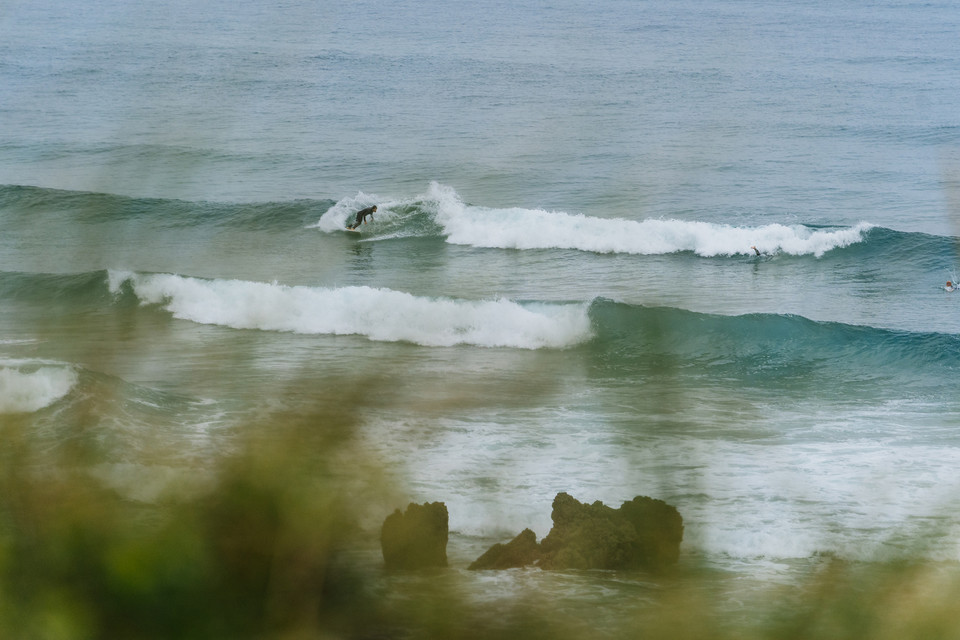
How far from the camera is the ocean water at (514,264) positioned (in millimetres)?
5184

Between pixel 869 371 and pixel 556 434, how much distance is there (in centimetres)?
445

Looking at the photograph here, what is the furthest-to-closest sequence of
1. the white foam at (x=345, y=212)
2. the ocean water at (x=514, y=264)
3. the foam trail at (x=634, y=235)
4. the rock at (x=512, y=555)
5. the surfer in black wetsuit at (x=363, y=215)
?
the white foam at (x=345, y=212), the surfer in black wetsuit at (x=363, y=215), the foam trail at (x=634, y=235), the ocean water at (x=514, y=264), the rock at (x=512, y=555)

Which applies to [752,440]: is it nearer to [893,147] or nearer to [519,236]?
[519,236]

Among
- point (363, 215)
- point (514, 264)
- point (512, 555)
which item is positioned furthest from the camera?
point (363, 215)

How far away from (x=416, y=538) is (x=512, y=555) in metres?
0.36

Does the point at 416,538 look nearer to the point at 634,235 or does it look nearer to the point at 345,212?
the point at 634,235

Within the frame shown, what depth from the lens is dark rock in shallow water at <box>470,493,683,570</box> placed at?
9.71 ft

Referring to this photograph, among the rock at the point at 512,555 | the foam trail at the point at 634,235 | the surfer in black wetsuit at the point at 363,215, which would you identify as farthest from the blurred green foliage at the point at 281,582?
the surfer in black wetsuit at the point at 363,215

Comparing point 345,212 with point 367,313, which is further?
point 345,212

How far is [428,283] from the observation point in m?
13.5

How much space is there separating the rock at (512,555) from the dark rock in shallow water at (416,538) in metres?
0.14

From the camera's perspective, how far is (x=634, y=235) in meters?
15.4

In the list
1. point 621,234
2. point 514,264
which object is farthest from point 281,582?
point 621,234

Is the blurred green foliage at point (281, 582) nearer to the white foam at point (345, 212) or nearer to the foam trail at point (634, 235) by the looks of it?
the foam trail at point (634, 235)
